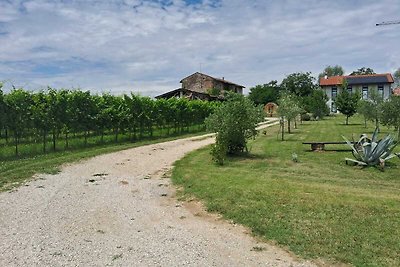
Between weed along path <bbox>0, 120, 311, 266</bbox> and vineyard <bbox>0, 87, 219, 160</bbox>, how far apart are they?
23.3 feet

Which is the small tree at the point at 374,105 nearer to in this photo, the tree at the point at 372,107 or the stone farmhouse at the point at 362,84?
the tree at the point at 372,107

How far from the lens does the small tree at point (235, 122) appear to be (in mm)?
16188

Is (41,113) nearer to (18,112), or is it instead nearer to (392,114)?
(18,112)

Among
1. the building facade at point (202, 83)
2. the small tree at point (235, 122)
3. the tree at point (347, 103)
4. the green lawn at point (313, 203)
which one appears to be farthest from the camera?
the building facade at point (202, 83)

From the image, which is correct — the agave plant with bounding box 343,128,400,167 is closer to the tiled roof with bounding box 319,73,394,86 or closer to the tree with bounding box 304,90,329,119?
the tree with bounding box 304,90,329,119

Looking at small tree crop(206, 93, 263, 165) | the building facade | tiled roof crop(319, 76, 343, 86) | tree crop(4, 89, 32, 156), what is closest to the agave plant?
small tree crop(206, 93, 263, 165)

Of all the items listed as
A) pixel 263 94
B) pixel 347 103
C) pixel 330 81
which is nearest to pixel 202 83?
pixel 263 94

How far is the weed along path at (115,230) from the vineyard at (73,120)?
280 inches

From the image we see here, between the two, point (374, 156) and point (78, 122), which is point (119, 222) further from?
point (78, 122)

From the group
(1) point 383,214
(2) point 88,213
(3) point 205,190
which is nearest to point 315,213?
(1) point 383,214

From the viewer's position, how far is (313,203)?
26.9 feet

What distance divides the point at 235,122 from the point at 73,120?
930cm

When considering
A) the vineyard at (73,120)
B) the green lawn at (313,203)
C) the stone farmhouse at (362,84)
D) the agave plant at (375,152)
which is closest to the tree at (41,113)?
the vineyard at (73,120)

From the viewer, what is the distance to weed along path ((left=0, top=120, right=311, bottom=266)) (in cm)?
563
